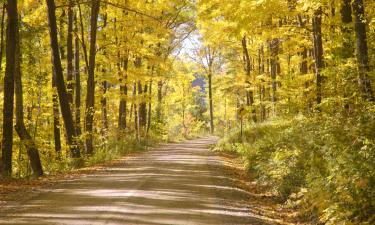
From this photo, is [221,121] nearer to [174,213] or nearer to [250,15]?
[250,15]

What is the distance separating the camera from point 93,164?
18.1 metres

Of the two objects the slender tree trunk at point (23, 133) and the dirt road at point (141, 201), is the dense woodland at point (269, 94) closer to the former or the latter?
the slender tree trunk at point (23, 133)

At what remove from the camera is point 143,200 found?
990 centimetres

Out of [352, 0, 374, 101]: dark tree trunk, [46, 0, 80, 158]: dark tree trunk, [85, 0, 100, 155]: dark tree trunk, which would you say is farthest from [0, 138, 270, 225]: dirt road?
[85, 0, 100, 155]: dark tree trunk

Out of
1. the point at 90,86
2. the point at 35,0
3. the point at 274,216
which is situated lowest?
the point at 274,216

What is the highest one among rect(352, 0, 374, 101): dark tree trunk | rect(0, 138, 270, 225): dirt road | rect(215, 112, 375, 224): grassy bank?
rect(352, 0, 374, 101): dark tree trunk

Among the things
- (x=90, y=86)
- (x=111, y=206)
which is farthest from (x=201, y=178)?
(x=90, y=86)

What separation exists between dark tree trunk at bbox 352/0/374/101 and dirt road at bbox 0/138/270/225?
4097 mm

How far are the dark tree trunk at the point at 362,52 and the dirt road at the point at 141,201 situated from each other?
4.10m

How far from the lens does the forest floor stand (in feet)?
27.4

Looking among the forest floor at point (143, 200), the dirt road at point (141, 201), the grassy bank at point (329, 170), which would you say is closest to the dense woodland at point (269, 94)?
the grassy bank at point (329, 170)

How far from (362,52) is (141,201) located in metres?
6.68

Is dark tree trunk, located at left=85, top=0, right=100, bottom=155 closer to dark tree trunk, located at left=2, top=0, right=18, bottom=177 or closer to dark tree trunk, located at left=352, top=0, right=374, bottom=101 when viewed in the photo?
dark tree trunk, located at left=2, top=0, right=18, bottom=177

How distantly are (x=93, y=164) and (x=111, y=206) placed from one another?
9.20 m
